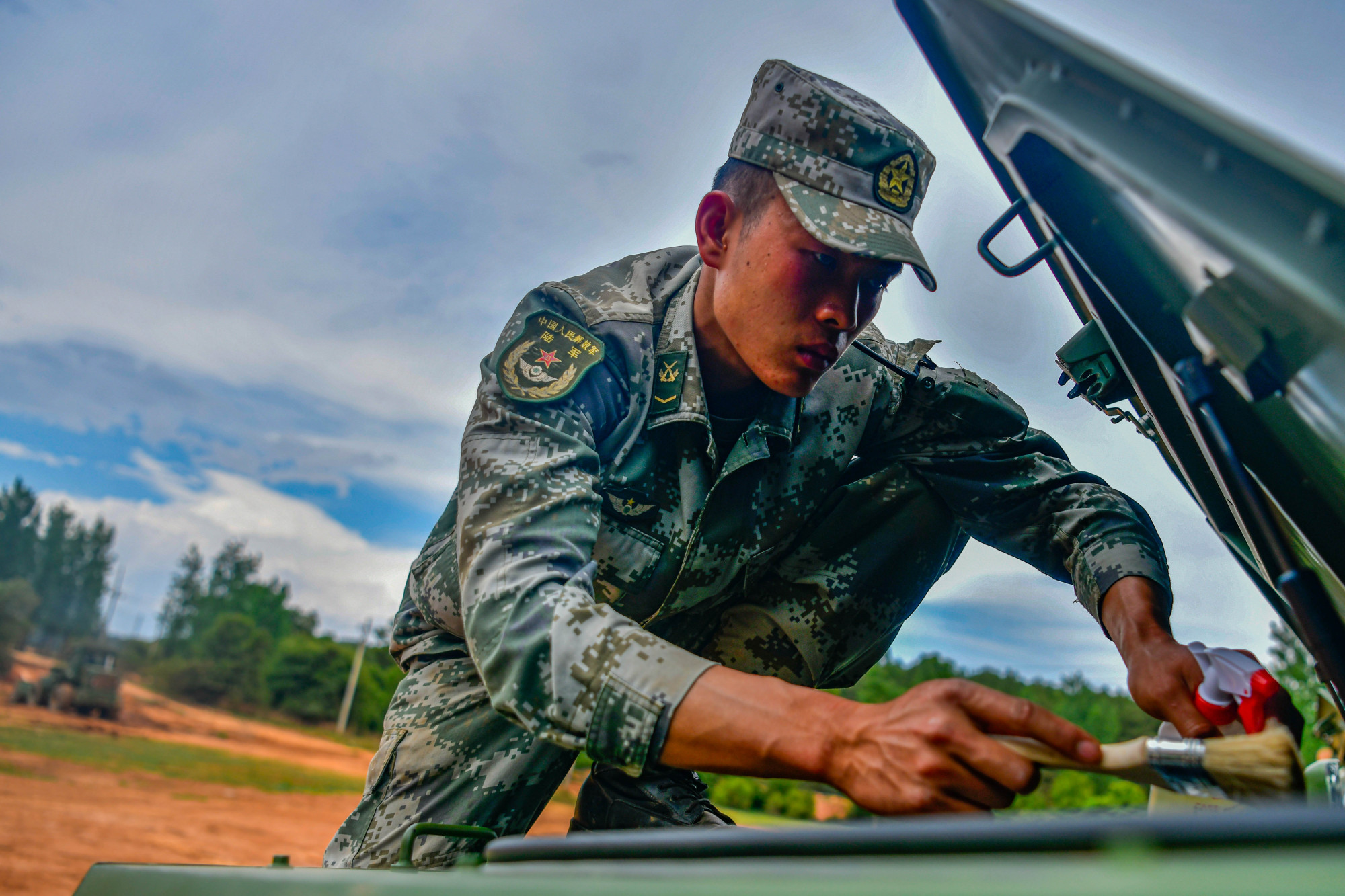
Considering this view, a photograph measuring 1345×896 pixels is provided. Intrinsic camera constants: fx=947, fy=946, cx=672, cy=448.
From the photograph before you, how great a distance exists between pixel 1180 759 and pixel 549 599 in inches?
26.7

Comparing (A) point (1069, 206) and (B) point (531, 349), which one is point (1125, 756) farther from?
(B) point (531, 349)

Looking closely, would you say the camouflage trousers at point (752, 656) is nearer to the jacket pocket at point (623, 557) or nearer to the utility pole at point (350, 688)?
the jacket pocket at point (623, 557)

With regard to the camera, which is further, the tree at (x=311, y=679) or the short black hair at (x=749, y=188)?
the tree at (x=311, y=679)

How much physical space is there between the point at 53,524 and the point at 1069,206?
56166 millimetres

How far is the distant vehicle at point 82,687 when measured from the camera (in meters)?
23.3

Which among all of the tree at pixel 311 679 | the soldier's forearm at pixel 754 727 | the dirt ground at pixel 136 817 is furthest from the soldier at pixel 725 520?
the tree at pixel 311 679

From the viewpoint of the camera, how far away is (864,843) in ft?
1.64

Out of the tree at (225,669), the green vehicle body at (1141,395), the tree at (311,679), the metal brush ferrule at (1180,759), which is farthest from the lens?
the tree at (225,669)

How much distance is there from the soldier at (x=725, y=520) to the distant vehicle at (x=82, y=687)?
2573cm

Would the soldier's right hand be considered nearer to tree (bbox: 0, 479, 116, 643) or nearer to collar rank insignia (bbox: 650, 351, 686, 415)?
collar rank insignia (bbox: 650, 351, 686, 415)

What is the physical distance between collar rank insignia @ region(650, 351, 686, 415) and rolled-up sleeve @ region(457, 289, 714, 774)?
249mm

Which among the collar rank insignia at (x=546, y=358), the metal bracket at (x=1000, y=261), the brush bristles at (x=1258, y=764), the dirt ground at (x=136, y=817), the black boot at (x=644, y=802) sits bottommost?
the dirt ground at (x=136, y=817)

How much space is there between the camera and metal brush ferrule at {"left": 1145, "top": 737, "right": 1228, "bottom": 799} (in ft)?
2.58

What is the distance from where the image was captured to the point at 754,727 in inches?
37.9
